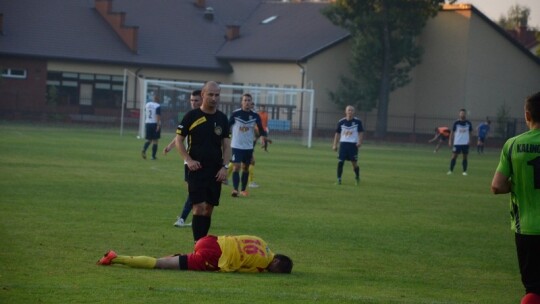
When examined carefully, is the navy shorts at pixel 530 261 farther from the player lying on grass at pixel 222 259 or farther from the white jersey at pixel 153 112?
the white jersey at pixel 153 112

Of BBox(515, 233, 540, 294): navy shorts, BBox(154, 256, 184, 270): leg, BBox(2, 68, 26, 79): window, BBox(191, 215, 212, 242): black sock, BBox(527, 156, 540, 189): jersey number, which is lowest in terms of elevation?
BBox(154, 256, 184, 270): leg

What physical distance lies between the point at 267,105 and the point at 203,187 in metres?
43.5

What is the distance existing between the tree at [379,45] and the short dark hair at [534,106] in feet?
175

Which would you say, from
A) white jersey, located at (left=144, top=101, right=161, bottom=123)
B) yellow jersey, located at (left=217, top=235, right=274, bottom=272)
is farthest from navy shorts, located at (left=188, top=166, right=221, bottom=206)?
white jersey, located at (left=144, top=101, right=161, bottom=123)

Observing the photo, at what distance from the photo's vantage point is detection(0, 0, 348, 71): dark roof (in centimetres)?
6269

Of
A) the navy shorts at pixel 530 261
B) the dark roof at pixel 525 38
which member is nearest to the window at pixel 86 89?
the dark roof at pixel 525 38

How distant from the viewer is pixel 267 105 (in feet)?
181

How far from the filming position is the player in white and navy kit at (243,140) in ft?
70.3

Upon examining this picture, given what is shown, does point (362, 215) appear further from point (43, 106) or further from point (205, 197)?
point (43, 106)

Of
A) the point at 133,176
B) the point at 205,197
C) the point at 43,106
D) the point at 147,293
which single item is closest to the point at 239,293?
the point at 147,293

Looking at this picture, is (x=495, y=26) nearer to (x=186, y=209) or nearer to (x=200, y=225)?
(x=186, y=209)

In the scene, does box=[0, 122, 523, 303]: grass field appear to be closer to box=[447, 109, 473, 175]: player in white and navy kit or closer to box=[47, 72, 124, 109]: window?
box=[447, 109, 473, 175]: player in white and navy kit

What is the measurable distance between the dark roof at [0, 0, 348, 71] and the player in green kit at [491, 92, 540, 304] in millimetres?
54390

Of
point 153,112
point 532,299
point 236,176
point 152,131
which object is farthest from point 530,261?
point 153,112
